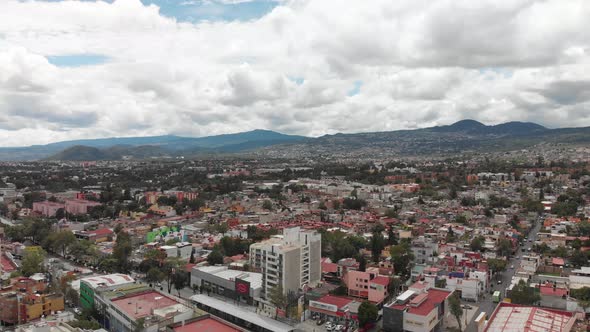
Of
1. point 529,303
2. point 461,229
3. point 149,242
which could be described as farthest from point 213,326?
point 461,229

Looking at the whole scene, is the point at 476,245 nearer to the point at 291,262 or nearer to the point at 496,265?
the point at 496,265

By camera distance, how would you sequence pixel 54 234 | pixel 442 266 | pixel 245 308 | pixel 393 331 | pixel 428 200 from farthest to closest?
1. pixel 428 200
2. pixel 54 234
3. pixel 442 266
4. pixel 245 308
5. pixel 393 331

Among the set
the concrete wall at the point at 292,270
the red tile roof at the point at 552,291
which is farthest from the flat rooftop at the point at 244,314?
the red tile roof at the point at 552,291

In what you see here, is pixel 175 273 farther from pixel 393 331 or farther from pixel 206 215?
A: pixel 206 215

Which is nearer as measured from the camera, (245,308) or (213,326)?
(213,326)

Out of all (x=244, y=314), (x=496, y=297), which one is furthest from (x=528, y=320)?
(x=244, y=314)

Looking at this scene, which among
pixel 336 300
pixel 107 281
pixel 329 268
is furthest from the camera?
pixel 329 268

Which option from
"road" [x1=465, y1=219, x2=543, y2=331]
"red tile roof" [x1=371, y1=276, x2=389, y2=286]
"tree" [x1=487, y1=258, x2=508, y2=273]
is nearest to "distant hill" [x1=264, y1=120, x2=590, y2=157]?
"road" [x1=465, y1=219, x2=543, y2=331]
